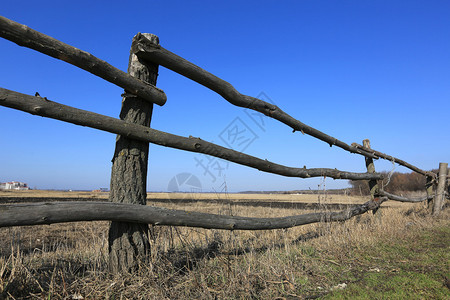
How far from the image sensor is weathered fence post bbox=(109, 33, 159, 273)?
8.21 feet

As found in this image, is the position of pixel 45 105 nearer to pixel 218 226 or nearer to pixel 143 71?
pixel 143 71

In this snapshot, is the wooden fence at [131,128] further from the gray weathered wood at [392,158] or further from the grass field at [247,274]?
the gray weathered wood at [392,158]

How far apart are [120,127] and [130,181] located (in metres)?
0.52

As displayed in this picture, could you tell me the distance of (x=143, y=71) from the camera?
281cm

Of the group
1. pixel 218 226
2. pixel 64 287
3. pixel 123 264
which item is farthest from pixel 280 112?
pixel 64 287

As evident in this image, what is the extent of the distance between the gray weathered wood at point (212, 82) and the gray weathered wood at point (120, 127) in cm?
→ 76

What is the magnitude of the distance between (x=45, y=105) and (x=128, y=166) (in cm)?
84

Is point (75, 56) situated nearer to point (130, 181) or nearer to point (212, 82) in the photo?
point (130, 181)

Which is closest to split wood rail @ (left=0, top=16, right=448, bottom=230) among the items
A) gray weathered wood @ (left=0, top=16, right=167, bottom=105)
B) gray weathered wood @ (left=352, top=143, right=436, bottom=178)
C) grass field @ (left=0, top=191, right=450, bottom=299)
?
gray weathered wood @ (left=0, top=16, right=167, bottom=105)

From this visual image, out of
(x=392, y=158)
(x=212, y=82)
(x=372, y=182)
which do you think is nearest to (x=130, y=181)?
(x=212, y=82)

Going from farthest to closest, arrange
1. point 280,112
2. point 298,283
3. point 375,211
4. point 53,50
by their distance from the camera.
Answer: point 375,211 → point 280,112 → point 298,283 → point 53,50

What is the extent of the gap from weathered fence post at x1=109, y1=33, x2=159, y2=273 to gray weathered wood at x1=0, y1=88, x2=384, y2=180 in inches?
6.5

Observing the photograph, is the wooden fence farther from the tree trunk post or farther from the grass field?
the tree trunk post

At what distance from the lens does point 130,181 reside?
2580 mm
